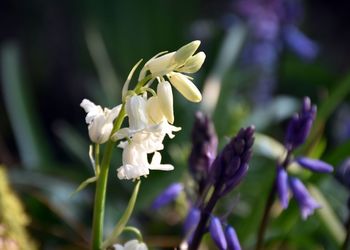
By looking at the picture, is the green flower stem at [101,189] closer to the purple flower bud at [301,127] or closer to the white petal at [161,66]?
the white petal at [161,66]

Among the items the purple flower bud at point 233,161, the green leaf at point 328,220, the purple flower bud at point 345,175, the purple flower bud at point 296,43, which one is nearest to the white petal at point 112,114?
the purple flower bud at point 233,161

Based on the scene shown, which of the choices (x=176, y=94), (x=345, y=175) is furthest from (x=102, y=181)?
(x=176, y=94)

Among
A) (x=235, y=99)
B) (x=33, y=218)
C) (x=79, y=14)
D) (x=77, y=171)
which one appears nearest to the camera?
(x=33, y=218)

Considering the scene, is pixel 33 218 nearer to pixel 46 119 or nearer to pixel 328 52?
pixel 46 119

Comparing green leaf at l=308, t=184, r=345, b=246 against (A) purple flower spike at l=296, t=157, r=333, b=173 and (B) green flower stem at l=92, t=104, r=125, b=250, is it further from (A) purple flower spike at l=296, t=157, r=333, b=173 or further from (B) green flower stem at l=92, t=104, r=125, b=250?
(B) green flower stem at l=92, t=104, r=125, b=250

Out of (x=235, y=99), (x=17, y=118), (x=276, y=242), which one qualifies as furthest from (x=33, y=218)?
(x=235, y=99)

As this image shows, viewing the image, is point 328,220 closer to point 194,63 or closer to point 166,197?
point 166,197
